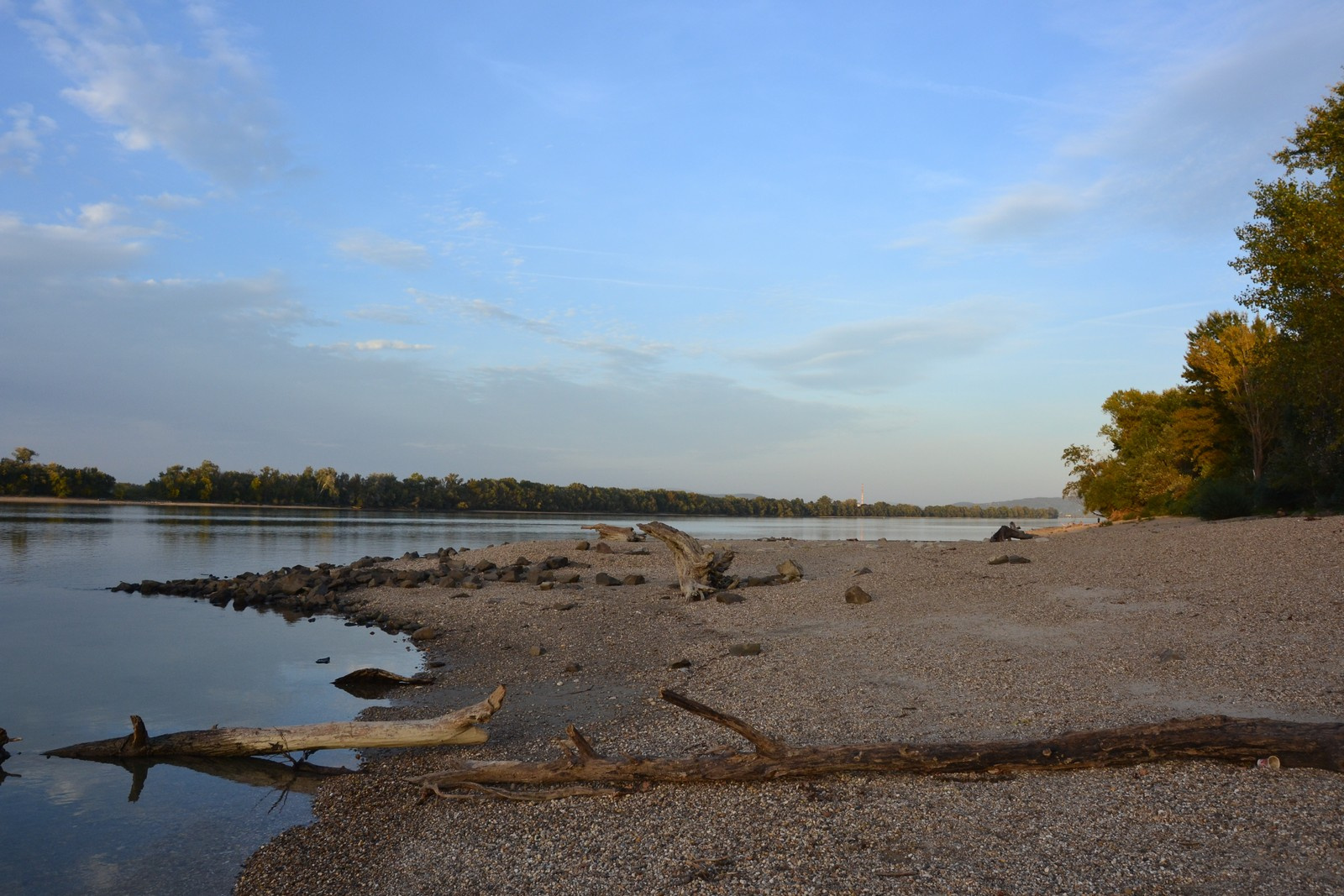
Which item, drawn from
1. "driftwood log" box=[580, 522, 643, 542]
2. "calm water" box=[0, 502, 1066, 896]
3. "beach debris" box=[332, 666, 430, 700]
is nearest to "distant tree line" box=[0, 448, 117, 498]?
"calm water" box=[0, 502, 1066, 896]

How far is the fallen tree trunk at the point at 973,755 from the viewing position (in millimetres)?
6309

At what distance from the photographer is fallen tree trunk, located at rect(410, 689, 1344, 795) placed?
248 inches

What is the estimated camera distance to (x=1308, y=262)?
65.8 feet

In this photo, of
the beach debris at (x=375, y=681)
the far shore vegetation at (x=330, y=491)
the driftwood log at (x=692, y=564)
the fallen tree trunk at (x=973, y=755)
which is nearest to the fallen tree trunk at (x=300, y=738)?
the fallen tree trunk at (x=973, y=755)

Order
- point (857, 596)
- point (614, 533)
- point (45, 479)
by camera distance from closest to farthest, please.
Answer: point (857, 596), point (614, 533), point (45, 479)

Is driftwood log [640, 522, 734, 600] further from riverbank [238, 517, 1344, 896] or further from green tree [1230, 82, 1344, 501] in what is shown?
green tree [1230, 82, 1344, 501]

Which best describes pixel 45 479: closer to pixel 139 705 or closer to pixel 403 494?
pixel 403 494

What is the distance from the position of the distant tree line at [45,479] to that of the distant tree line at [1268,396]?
114 m

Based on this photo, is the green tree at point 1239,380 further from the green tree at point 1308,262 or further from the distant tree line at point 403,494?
the distant tree line at point 403,494

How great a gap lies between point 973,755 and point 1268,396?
88.4ft

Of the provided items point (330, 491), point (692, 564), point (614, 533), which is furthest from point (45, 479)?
point (692, 564)

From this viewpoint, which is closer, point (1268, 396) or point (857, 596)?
point (857, 596)

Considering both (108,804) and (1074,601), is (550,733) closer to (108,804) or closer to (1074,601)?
(108,804)

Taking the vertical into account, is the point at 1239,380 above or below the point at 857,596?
above
